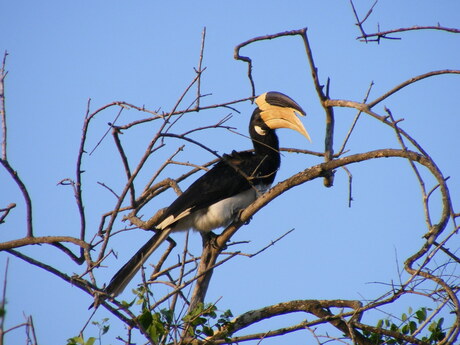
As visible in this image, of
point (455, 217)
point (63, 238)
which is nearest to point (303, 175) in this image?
point (455, 217)

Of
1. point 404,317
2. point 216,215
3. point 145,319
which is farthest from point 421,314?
point 216,215

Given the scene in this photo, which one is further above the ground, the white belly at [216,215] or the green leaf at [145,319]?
the white belly at [216,215]

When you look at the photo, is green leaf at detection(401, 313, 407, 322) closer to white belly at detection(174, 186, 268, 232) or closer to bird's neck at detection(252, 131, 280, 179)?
white belly at detection(174, 186, 268, 232)

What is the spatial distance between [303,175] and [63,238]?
188cm

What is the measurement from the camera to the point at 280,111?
26.9 ft

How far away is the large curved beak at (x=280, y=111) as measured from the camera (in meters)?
7.75

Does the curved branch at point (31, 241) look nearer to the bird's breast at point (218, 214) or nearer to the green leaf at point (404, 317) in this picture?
the bird's breast at point (218, 214)

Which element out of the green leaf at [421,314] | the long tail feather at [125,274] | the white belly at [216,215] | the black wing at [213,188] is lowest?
the green leaf at [421,314]

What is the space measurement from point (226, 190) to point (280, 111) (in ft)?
4.29

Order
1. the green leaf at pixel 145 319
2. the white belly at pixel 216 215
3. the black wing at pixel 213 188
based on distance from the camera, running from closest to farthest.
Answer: the green leaf at pixel 145 319
the black wing at pixel 213 188
the white belly at pixel 216 215

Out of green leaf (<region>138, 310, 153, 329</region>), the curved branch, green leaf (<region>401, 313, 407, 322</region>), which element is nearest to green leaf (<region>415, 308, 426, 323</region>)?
green leaf (<region>401, 313, 407, 322</region>)

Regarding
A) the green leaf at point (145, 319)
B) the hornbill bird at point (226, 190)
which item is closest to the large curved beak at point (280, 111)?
the hornbill bird at point (226, 190)

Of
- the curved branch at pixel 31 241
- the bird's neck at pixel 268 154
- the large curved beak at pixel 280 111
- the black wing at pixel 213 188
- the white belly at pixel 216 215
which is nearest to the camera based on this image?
the curved branch at pixel 31 241

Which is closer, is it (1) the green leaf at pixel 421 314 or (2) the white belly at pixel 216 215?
(1) the green leaf at pixel 421 314
